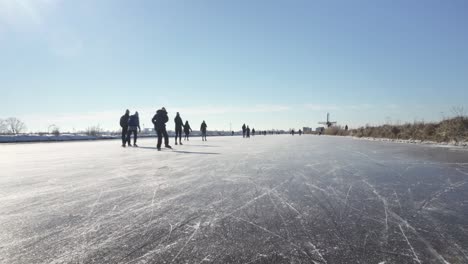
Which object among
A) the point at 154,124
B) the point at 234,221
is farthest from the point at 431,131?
the point at 234,221

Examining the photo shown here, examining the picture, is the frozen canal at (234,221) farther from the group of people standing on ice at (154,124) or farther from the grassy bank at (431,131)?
the grassy bank at (431,131)

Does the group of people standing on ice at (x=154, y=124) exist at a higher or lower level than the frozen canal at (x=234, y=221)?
higher

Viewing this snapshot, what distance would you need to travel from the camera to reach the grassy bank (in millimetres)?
17347

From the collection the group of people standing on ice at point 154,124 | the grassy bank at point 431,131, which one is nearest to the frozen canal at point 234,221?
the group of people standing on ice at point 154,124

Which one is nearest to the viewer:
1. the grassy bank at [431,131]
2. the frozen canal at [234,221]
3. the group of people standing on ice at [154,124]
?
the frozen canal at [234,221]

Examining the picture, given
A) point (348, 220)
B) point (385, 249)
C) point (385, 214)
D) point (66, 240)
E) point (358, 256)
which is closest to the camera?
point (358, 256)

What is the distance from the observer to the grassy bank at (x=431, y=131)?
683 inches

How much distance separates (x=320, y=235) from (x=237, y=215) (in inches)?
36.0

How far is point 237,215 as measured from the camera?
3.12 meters

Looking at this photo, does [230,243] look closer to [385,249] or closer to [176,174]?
[385,249]

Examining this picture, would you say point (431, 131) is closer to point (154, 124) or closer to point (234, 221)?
point (154, 124)

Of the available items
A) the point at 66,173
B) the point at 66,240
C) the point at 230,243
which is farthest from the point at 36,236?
the point at 66,173

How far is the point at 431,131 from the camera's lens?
20.6 m

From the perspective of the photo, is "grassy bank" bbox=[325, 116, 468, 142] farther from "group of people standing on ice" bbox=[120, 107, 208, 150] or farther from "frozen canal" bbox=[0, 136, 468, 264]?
"group of people standing on ice" bbox=[120, 107, 208, 150]
